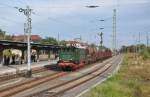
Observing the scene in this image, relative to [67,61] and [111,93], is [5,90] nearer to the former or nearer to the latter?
[111,93]

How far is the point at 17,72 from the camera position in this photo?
127ft

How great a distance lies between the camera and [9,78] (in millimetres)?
33969

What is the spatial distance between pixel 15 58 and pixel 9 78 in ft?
79.8

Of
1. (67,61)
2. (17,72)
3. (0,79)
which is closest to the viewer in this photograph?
(0,79)

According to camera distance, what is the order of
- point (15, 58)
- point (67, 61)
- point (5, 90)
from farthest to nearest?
point (15, 58) < point (67, 61) < point (5, 90)

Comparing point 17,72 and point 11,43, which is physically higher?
point 11,43

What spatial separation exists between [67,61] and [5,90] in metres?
19.2

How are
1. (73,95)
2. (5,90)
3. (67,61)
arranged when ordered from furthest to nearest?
1. (67,61)
2. (5,90)
3. (73,95)

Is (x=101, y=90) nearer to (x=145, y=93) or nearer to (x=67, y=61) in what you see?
(x=145, y=93)

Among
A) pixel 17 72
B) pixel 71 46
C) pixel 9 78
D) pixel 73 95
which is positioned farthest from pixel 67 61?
pixel 73 95

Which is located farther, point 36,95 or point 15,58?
point 15,58

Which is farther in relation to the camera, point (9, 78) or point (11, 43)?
point (11, 43)

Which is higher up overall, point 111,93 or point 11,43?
point 11,43

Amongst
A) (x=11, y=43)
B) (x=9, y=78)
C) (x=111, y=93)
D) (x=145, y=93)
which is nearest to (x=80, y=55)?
(x=11, y=43)
